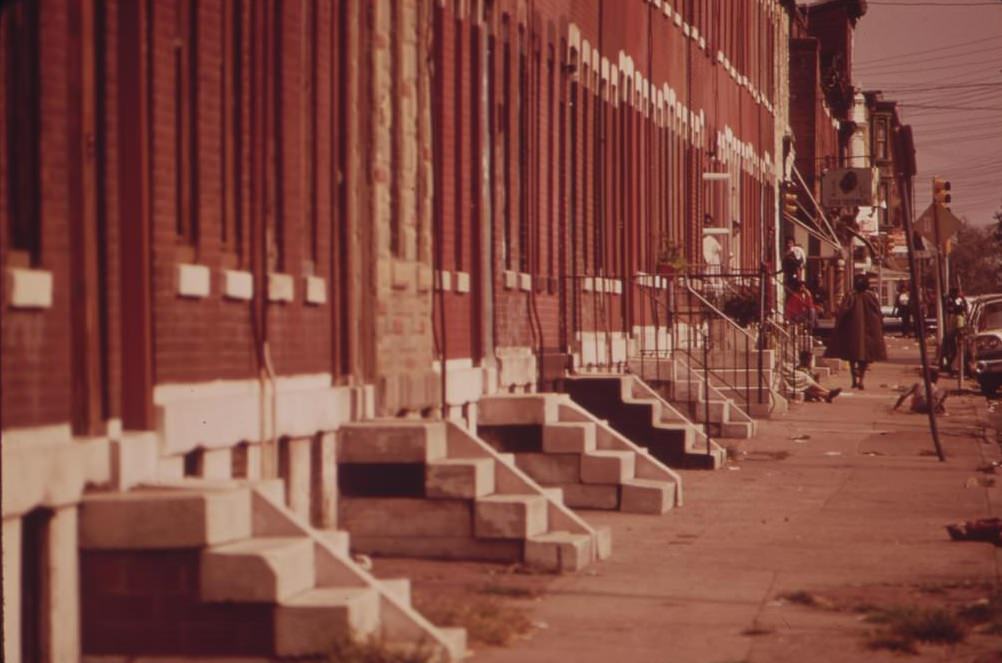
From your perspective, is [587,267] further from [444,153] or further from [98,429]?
[98,429]

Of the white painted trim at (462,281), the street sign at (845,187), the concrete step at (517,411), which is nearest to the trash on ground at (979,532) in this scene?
the concrete step at (517,411)

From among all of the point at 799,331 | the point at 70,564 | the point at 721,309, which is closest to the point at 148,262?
the point at 70,564

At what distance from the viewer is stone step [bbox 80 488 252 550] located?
30.6 feet

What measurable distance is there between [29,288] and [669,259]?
21.0m

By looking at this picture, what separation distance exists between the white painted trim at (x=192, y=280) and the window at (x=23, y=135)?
187cm

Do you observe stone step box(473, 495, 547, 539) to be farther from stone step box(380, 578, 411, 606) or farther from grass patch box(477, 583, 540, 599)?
stone step box(380, 578, 411, 606)

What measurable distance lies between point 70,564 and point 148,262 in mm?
1919

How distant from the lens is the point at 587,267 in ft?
83.4

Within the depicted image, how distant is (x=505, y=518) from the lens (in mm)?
13766

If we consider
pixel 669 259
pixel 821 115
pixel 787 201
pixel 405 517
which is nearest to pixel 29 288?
pixel 405 517

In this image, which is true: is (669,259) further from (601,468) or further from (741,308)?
(601,468)

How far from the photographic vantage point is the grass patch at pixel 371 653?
9.16 meters

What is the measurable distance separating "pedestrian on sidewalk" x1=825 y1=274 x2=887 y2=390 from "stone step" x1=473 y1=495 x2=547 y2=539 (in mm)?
25533

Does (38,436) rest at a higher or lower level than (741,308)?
lower
